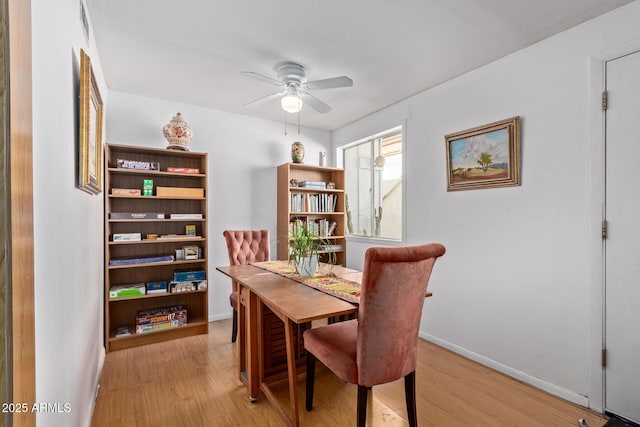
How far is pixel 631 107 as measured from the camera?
1842 mm

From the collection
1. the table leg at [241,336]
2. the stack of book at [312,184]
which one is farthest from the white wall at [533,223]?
the table leg at [241,336]

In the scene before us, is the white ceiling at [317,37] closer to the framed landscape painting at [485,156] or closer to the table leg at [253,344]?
the framed landscape painting at [485,156]

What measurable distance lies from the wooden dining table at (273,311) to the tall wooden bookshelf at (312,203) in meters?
1.34

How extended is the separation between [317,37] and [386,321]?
6.49ft

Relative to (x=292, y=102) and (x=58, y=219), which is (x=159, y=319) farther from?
(x=292, y=102)

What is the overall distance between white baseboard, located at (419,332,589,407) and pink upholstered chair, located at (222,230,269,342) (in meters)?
2.01

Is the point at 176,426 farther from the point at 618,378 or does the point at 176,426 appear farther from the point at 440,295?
the point at 618,378

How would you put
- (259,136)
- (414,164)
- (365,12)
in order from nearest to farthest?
(365,12) < (414,164) < (259,136)

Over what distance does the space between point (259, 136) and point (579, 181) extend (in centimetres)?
332

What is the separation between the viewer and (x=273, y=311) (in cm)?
191

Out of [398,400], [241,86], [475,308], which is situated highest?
[241,86]

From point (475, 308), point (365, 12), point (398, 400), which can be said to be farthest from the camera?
point (475, 308)

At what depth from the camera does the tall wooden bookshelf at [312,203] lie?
151 inches

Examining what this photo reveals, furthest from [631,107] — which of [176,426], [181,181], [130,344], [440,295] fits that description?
[130,344]
